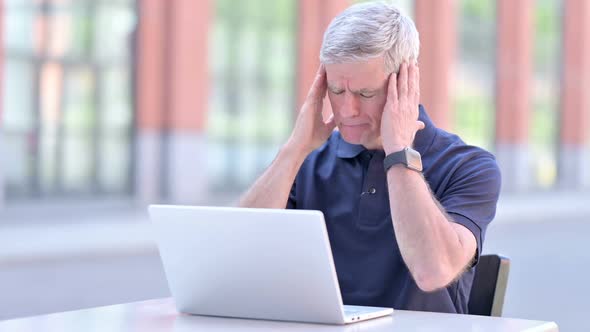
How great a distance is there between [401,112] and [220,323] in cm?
92

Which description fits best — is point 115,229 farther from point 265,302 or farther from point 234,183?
point 265,302

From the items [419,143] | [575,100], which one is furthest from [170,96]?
[575,100]

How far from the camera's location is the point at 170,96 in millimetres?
18062

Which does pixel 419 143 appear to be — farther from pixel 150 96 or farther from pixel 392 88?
pixel 150 96

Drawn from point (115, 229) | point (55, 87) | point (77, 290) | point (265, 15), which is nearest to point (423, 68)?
point (265, 15)

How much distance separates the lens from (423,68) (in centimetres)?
2403

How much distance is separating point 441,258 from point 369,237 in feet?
1.33

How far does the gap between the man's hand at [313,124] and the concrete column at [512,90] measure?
2403 centimetres

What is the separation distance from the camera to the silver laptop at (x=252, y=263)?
2.41 m

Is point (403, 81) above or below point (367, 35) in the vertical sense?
below

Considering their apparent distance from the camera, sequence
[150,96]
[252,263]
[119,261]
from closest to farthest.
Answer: [252,263] < [119,261] < [150,96]

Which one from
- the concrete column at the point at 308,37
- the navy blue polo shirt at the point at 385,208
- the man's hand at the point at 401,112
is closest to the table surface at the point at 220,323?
the navy blue polo shirt at the point at 385,208

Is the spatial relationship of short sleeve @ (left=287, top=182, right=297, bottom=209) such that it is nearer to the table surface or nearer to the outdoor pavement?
the table surface

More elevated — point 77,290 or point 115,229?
point 77,290
